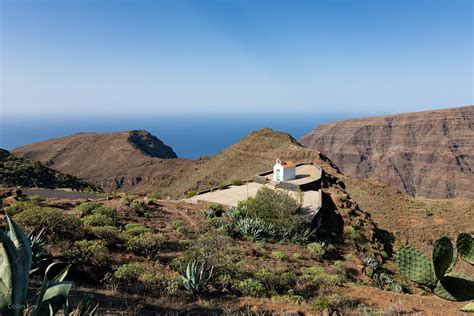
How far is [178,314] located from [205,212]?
10322mm

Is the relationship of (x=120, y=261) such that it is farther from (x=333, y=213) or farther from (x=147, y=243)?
(x=333, y=213)

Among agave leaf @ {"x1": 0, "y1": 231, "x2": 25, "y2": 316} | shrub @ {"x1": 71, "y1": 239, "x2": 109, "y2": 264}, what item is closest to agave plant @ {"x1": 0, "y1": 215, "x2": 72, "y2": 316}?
agave leaf @ {"x1": 0, "y1": 231, "x2": 25, "y2": 316}

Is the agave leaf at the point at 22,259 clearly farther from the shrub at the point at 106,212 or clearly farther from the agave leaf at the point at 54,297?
the shrub at the point at 106,212

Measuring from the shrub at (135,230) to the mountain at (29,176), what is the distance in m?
22.3

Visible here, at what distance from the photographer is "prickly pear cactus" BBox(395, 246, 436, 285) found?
174 inches

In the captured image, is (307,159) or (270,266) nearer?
(270,266)

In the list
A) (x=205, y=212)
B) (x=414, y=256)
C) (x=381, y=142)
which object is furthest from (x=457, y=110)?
(x=414, y=256)

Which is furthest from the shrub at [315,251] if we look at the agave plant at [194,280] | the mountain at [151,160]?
the mountain at [151,160]

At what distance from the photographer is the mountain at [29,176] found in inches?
1218

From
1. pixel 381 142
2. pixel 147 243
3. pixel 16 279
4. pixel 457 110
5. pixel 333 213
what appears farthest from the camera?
pixel 381 142

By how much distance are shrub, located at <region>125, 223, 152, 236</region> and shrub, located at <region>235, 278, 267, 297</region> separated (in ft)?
16.0

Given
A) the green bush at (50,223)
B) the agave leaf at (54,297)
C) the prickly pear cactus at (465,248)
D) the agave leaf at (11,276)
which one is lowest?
the green bush at (50,223)

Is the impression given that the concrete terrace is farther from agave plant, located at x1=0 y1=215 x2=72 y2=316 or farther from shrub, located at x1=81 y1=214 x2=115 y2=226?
agave plant, located at x1=0 y1=215 x2=72 y2=316

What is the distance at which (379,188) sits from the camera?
33531mm
